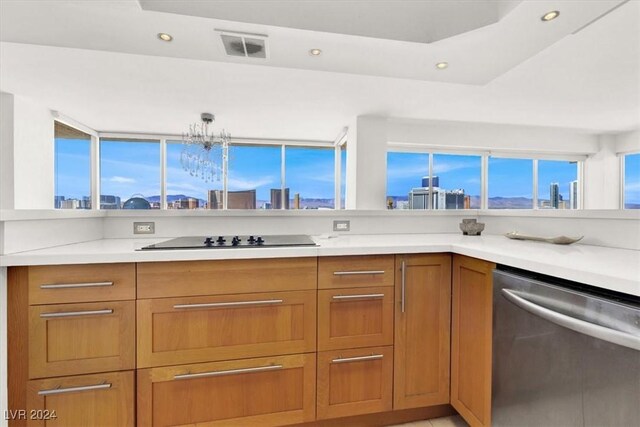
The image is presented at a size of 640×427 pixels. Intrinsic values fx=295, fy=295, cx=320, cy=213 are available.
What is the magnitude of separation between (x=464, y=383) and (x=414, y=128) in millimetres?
3905

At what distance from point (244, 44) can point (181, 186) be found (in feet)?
15.0

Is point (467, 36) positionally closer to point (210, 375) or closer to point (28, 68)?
point (210, 375)

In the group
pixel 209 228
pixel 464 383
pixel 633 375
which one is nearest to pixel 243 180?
pixel 209 228

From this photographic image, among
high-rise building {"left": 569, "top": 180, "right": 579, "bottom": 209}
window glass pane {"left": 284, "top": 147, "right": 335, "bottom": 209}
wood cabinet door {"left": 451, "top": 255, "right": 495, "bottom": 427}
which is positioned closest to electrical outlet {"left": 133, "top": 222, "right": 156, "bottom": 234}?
wood cabinet door {"left": 451, "top": 255, "right": 495, "bottom": 427}

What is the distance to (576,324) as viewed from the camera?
Answer: 831mm

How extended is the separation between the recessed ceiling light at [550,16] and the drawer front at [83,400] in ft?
8.46

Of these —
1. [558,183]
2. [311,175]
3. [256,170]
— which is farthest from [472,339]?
[558,183]

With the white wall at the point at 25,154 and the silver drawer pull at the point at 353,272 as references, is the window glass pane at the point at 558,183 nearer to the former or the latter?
the silver drawer pull at the point at 353,272

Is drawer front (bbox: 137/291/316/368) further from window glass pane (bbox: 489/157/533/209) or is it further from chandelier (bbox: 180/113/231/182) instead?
window glass pane (bbox: 489/157/533/209)

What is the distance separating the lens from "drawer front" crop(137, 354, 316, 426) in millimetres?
1229

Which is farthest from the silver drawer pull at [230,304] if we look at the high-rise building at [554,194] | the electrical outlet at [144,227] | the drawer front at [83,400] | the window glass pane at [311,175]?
the high-rise building at [554,194]

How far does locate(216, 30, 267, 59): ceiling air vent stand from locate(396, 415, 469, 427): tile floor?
2243 mm

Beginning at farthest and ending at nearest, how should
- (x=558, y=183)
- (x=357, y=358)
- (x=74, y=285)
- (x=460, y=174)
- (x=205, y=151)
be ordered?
(x=558, y=183)
(x=460, y=174)
(x=205, y=151)
(x=357, y=358)
(x=74, y=285)

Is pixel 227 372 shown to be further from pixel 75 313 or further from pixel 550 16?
pixel 550 16
